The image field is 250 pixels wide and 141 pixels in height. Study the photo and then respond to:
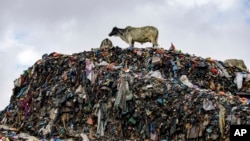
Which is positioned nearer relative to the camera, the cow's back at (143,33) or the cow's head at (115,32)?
the cow's back at (143,33)

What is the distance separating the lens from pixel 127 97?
15.1m

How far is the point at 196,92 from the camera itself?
14930 mm

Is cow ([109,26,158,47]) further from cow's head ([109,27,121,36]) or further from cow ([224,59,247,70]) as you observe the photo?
cow ([224,59,247,70])

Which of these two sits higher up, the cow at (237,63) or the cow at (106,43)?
the cow at (106,43)

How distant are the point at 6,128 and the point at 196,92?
6233 millimetres

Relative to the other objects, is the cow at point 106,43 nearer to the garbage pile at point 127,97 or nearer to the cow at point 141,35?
the cow at point 141,35

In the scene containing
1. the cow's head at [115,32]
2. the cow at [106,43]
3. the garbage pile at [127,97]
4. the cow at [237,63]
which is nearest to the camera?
the garbage pile at [127,97]

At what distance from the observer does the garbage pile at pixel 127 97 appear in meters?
14.2

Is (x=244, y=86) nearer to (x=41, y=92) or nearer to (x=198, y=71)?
(x=198, y=71)

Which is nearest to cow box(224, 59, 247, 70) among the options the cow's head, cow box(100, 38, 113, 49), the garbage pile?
the garbage pile

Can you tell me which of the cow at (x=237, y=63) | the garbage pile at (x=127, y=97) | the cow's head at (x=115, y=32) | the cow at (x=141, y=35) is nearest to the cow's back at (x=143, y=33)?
the cow at (x=141, y=35)

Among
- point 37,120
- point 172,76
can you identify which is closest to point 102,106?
point 37,120

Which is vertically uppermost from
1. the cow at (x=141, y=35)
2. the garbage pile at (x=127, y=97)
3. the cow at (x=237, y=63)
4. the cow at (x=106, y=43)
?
the cow at (x=141, y=35)

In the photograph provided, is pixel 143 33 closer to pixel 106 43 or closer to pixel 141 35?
pixel 141 35
